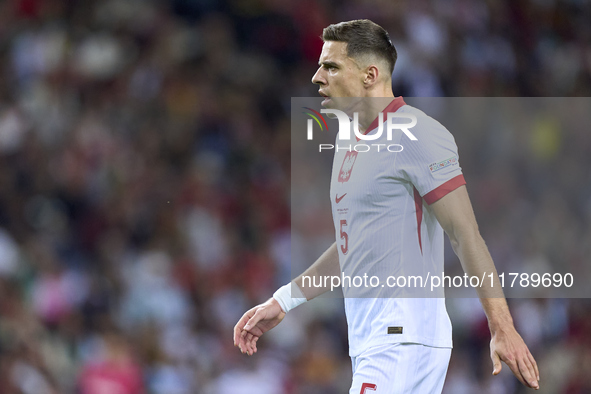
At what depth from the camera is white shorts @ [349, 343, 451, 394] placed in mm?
2756

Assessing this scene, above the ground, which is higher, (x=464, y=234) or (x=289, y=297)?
(x=464, y=234)

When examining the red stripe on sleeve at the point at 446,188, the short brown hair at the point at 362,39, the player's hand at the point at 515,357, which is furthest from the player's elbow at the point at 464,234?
the short brown hair at the point at 362,39

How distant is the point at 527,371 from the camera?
8.05ft

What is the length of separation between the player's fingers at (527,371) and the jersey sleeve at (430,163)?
25.8 inches

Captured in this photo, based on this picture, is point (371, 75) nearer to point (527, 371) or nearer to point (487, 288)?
point (487, 288)

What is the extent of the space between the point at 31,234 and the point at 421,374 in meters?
5.22

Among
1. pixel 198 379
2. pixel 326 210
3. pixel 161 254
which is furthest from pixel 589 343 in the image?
pixel 161 254

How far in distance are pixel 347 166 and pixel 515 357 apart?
1.08m

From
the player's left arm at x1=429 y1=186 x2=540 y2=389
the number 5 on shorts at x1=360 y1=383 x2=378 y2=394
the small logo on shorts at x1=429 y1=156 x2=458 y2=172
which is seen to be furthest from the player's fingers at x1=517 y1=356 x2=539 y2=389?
the small logo on shorts at x1=429 y1=156 x2=458 y2=172

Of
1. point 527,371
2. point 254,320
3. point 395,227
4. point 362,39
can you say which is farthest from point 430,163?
point 254,320

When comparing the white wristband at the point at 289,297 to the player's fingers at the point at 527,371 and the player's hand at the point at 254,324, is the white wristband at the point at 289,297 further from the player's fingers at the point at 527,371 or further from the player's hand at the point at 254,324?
the player's fingers at the point at 527,371

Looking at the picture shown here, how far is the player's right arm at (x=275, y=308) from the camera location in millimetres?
3318

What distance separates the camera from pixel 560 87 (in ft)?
31.9

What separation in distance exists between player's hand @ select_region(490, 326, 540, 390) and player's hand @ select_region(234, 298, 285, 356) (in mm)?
1125
